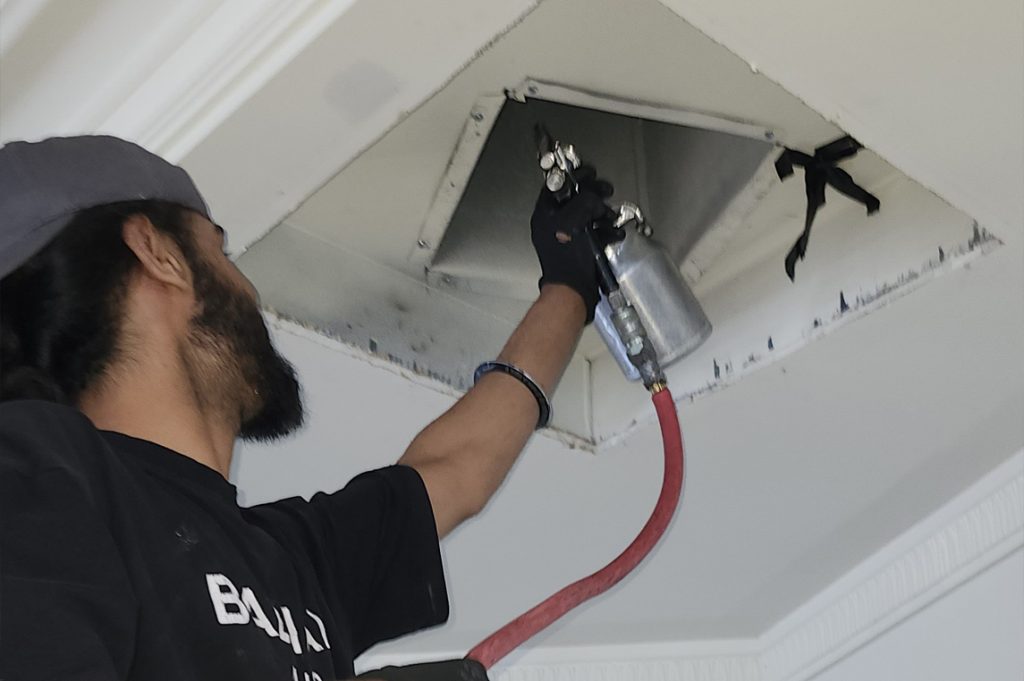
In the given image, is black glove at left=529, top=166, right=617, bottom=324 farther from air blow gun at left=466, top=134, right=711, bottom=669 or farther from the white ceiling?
the white ceiling

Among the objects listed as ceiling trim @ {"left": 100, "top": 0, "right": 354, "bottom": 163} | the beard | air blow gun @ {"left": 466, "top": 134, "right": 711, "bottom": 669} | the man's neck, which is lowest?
the man's neck

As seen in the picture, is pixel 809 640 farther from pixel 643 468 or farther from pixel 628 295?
pixel 628 295

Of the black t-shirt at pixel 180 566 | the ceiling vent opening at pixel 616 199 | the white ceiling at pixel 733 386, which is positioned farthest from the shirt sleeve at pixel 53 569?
→ the ceiling vent opening at pixel 616 199

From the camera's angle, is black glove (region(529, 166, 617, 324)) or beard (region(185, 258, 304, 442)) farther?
black glove (region(529, 166, 617, 324))

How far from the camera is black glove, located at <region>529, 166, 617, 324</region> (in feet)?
3.75

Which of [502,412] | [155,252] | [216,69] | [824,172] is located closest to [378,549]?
[502,412]

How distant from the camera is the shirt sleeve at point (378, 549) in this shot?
3.33ft

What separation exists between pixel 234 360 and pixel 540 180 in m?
0.47

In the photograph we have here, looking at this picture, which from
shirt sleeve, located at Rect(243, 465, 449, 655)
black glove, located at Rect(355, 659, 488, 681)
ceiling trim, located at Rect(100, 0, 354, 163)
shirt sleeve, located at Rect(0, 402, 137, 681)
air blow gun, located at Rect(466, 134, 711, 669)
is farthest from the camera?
air blow gun, located at Rect(466, 134, 711, 669)

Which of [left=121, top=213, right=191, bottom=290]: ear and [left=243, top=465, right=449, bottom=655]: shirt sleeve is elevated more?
[left=121, top=213, right=191, bottom=290]: ear

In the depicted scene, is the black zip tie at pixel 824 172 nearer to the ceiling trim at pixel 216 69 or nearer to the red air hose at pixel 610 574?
the red air hose at pixel 610 574

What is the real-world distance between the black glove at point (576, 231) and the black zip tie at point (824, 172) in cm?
18

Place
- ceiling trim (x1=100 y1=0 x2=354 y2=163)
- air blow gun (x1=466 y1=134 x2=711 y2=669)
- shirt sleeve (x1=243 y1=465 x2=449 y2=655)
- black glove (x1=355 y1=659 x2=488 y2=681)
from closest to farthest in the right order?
black glove (x1=355 y1=659 x2=488 y2=681), ceiling trim (x1=100 y1=0 x2=354 y2=163), shirt sleeve (x1=243 y1=465 x2=449 y2=655), air blow gun (x1=466 y1=134 x2=711 y2=669)

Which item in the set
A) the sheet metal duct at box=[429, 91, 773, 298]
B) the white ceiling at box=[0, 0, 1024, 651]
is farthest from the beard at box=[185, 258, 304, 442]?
the sheet metal duct at box=[429, 91, 773, 298]
